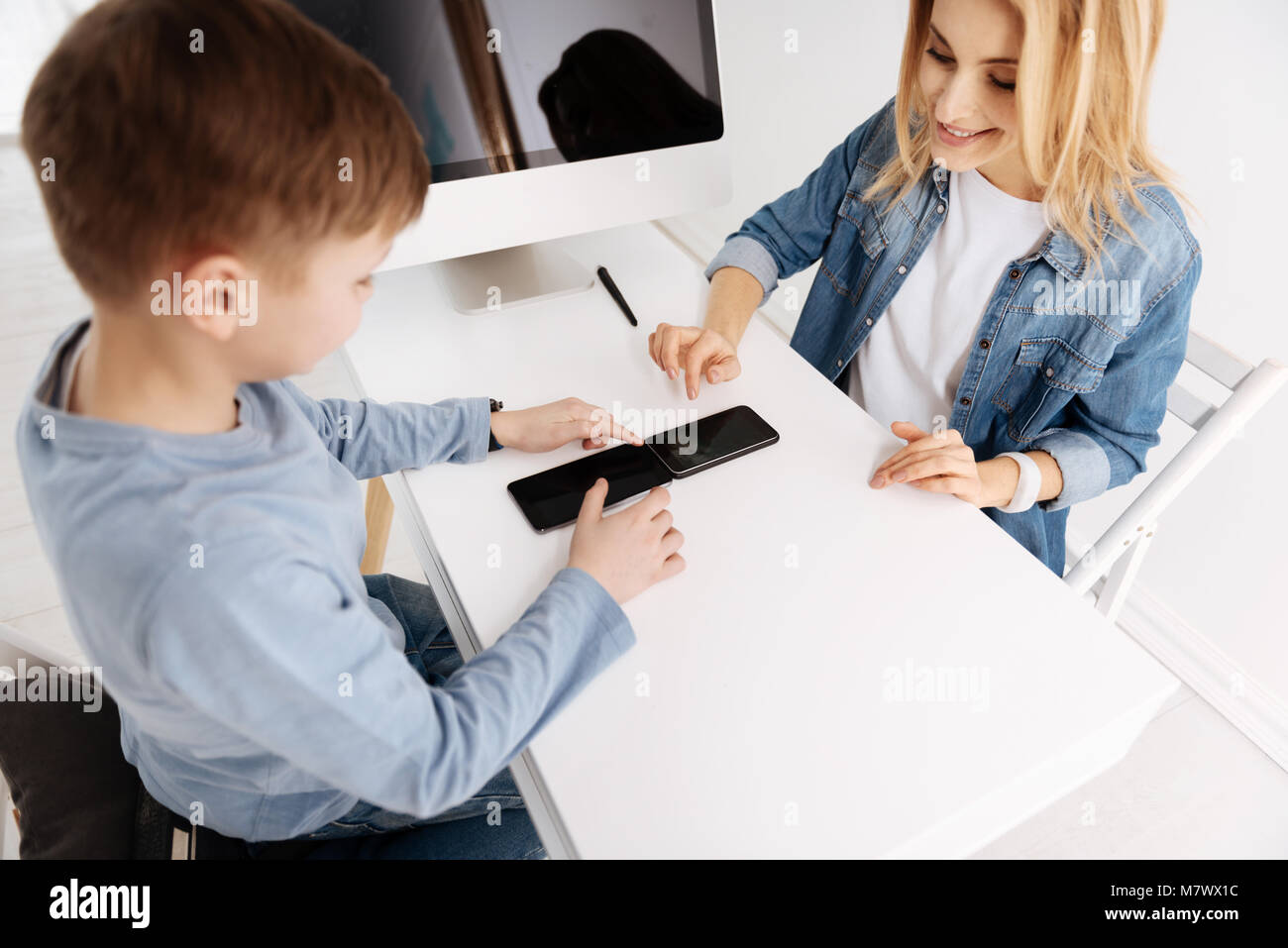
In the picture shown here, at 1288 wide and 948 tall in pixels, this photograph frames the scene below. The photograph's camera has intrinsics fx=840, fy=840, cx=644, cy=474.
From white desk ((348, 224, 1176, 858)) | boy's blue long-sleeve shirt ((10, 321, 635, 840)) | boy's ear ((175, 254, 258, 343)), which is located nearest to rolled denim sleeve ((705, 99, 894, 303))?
white desk ((348, 224, 1176, 858))

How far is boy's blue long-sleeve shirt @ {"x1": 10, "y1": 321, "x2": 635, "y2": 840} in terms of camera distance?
0.47m

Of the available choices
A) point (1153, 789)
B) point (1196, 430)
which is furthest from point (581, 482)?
point (1153, 789)

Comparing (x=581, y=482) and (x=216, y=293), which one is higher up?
(x=216, y=293)

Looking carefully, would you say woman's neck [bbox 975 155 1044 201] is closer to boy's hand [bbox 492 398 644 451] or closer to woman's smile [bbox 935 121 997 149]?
woman's smile [bbox 935 121 997 149]

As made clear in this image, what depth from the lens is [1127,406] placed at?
0.93m

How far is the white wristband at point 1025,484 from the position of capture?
2.93 feet

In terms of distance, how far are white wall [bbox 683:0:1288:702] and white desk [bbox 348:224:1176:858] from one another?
38 centimetres

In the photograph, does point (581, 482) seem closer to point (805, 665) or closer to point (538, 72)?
point (805, 665)

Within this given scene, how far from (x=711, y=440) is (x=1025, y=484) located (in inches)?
13.5

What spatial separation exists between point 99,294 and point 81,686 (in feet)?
1.28

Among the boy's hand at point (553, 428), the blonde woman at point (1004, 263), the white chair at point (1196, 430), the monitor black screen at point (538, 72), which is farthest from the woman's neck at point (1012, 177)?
the boy's hand at point (553, 428)

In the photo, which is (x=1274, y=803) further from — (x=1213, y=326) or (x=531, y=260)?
(x=531, y=260)

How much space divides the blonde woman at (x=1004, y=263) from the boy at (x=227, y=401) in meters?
0.45

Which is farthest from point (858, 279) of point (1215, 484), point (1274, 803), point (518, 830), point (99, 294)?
point (1274, 803)
